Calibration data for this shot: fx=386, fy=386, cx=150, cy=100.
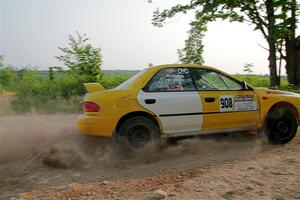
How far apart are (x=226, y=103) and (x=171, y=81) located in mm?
1153

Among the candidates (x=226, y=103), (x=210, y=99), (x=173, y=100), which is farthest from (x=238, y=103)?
(x=173, y=100)

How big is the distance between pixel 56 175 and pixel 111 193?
1389mm

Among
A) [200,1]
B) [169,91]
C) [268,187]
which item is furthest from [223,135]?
[200,1]

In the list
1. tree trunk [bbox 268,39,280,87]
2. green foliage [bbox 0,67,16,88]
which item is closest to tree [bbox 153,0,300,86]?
tree trunk [bbox 268,39,280,87]

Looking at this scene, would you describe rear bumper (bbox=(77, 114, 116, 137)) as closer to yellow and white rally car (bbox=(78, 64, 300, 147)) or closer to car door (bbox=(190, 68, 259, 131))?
yellow and white rally car (bbox=(78, 64, 300, 147))

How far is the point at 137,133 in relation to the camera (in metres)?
6.69

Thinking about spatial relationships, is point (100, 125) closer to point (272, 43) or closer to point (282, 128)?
point (282, 128)

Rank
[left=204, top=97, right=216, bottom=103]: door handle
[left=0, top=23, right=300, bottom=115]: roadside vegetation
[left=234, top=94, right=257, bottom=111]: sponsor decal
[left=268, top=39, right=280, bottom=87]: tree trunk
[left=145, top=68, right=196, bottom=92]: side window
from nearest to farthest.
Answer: [left=145, top=68, right=196, bottom=92]: side window
[left=204, top=97, right=216, bottom=103]: door handle
[left=234, top=94, right=257, bottom=111]: sponsor decal
[left=0, top=23, right=300, bottom=115]: roadside vegetation
[left=268, top=39, right=280, bottom=87]: tree trunk

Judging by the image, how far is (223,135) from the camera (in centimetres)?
803

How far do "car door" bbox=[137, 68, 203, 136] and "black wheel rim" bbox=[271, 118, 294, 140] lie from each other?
1.68 m

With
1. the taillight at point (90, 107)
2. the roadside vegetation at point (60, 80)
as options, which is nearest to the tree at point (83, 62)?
the roadside vegetation at point (60, 80)

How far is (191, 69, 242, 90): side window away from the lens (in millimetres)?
7266

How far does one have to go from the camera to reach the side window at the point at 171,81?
693cm

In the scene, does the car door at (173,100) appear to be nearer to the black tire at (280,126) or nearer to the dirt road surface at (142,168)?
the dirt road surface at (142,168)
